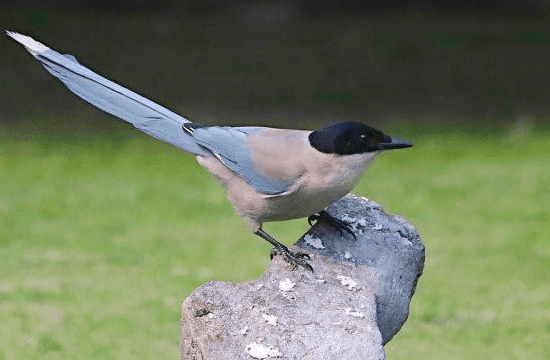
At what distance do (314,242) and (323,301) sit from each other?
335 mm

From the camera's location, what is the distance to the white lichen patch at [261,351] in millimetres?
2959

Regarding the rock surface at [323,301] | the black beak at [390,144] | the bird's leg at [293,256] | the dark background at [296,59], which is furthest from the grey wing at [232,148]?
the dark background at [296,59]

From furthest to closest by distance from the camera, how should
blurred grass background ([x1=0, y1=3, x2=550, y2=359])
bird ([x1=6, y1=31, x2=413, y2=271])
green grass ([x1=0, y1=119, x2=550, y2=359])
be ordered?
1. blurred grass background ([x1=0, y1=3, x2=550, y2=359])
2. green grass ([x1=0, y1=119, x2=550, y2=359])
3. bird ([x1=6, y1=31, x2=413, y2=271])

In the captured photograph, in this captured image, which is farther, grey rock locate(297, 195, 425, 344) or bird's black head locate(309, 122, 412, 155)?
grey rock locate(297, 195, 425, 344)

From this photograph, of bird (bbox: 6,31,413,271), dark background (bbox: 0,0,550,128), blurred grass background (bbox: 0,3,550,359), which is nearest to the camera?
A: bird (bbox: 6,31,413,271)

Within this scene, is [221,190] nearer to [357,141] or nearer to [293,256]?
[293,256]

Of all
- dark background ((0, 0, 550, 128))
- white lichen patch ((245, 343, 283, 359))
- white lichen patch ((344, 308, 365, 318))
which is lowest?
dark background ((0, 0, 550, 128))

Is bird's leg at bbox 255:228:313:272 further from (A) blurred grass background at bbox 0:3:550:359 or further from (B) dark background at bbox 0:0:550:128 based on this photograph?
(B) dark background at bbox 0:0:550:128

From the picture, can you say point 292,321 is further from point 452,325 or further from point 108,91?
point 452,325

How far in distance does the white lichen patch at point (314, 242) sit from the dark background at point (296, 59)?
18.0 feet

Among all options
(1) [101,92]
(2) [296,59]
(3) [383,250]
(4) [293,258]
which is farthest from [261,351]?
(2) [296,59]

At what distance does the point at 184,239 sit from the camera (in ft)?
22.2

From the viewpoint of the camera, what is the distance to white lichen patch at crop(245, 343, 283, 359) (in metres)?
2.96

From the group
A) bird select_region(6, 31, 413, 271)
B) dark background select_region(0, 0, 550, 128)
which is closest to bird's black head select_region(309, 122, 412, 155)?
bird select_region(6, 31, 413, 271)
